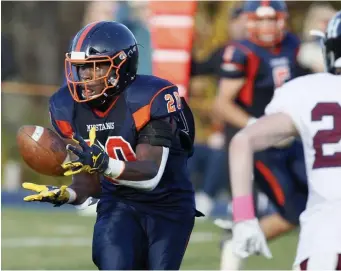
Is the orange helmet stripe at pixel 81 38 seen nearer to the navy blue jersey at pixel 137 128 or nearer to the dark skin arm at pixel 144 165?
the navy blue jersey at pixel 137 128

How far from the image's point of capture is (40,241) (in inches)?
344

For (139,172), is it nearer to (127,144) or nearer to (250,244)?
(127,144)

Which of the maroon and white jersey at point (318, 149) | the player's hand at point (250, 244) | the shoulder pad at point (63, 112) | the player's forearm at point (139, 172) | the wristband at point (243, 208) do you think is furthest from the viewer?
the shoulder pad at point (63, 112)

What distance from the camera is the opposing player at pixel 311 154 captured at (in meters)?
4.18

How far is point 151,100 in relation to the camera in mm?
4816

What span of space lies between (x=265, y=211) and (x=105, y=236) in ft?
17.4

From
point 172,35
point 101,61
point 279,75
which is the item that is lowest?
point 172,35

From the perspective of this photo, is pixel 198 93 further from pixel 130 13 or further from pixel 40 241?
pixel 40 241

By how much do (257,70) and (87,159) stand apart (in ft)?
11.0

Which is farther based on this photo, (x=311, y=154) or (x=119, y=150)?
(x=119, y=150)

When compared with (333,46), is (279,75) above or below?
below

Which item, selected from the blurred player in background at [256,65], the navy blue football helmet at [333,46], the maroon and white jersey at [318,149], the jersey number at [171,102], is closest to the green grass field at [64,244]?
the blurred player in background at [256,65]

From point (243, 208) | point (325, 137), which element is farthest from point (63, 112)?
point (325, 137)


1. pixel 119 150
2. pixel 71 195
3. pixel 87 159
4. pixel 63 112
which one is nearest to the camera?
pixel 87 159
